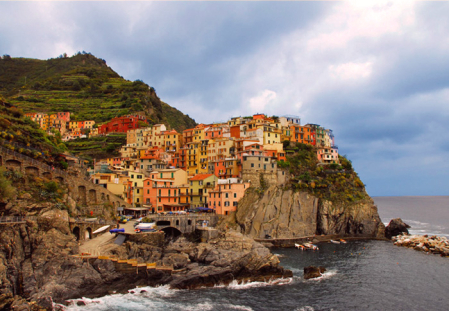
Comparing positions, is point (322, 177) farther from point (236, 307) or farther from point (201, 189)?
point (236, 307)

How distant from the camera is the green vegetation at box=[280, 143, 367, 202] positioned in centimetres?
8212

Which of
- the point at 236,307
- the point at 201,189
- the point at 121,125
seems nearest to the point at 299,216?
the point at 201,189

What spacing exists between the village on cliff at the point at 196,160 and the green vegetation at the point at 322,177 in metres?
3.21

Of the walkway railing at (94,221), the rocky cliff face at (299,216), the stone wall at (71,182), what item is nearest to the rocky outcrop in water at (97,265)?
the walkway railing at (94,221)

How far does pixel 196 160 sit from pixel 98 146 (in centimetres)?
3744

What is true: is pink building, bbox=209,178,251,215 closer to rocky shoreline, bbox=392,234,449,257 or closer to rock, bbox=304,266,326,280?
rock, bbox=304,266,326,280

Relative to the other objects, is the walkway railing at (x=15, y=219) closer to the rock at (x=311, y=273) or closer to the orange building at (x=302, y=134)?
the rock at (x=311, y=273)

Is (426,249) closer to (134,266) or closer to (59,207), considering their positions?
(134,266)

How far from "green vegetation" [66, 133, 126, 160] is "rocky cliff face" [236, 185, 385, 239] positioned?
53.9 m

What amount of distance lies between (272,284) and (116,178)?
144 feet

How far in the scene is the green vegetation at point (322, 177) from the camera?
82.1 metres

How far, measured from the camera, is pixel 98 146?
112 metres

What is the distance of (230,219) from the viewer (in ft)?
238

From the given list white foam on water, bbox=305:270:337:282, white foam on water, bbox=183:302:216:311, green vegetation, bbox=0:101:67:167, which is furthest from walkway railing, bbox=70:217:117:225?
white foam on water, bbox=305:270:337:282
